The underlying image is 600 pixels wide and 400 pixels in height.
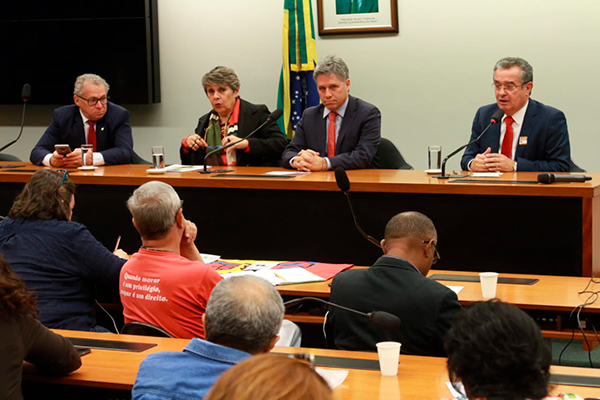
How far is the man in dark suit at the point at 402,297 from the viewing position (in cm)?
238

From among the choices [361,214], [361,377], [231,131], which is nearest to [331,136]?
[231,131]

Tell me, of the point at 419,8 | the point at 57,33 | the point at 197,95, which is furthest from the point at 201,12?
the point at 419,8

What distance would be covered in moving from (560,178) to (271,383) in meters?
3.14

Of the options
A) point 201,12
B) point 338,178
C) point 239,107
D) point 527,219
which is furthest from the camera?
point 201,12

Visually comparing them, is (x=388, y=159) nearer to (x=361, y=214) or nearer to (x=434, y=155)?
(x=434, y=155)

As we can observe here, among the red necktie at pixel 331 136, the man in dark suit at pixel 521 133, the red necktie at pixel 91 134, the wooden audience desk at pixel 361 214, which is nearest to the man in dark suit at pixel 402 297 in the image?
the wooden audience desk at pixel 361 214

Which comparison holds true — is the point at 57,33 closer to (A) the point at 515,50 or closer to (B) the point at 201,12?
(B) the point at 201,12

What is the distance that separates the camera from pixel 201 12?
6.84 metres

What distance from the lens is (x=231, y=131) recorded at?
217 inches

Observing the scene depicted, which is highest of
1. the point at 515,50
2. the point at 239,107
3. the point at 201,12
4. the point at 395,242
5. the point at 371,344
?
the point at 201,12

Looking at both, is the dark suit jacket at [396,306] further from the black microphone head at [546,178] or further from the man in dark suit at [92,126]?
the man in dark suit at [92,126]

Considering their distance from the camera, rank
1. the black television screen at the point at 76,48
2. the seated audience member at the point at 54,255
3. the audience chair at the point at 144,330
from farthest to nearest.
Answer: the black television screen at the point at 76,48
the seated audience member at the point at 54,255
the audience chair at the point at 144,330

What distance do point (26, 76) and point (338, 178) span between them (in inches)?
181

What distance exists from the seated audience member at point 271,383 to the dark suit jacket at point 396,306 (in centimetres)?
143
